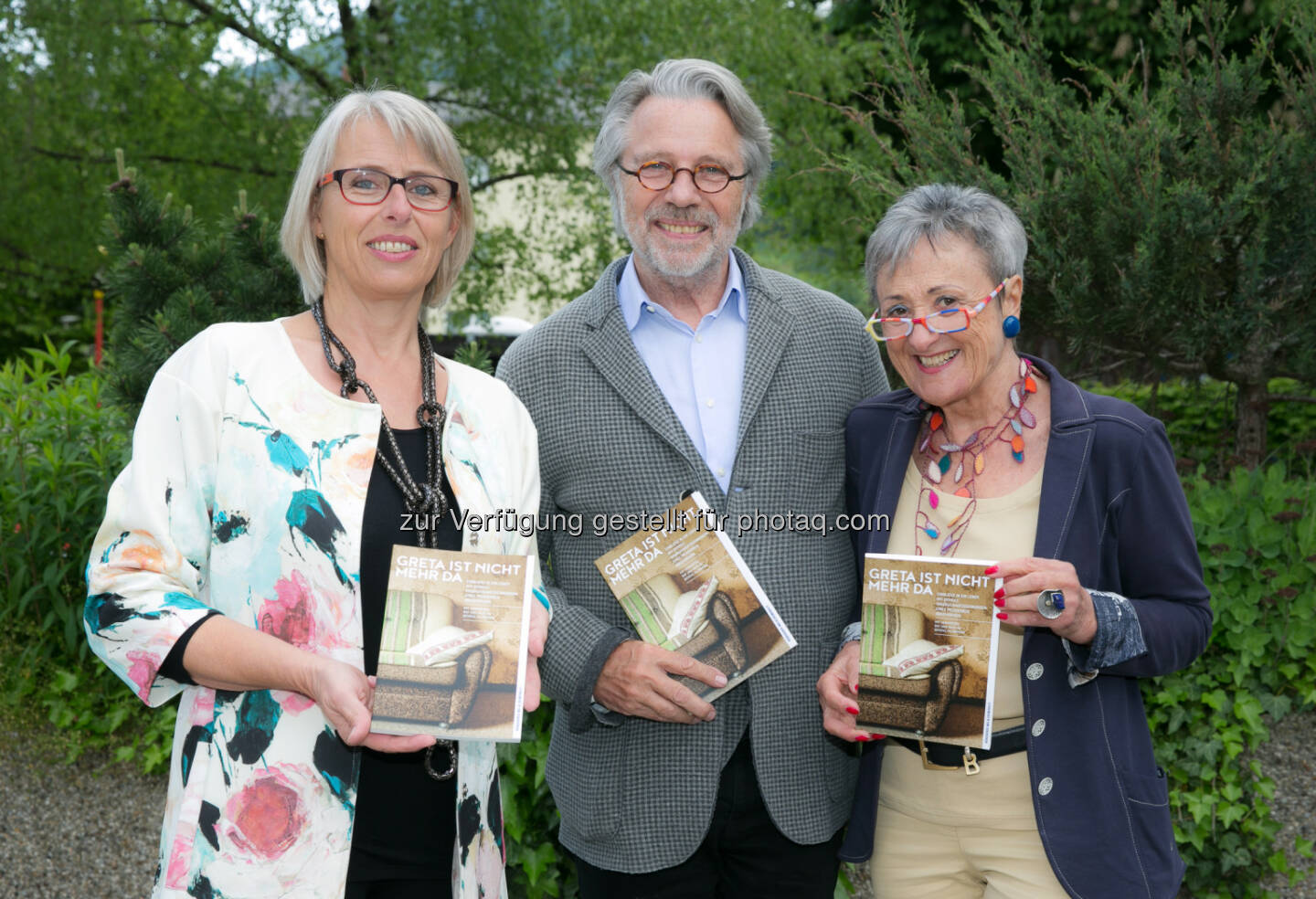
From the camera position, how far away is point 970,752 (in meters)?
2.45

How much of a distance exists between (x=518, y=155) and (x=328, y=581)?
30.7 feet

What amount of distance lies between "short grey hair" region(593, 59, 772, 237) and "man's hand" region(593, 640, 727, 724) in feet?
3.91

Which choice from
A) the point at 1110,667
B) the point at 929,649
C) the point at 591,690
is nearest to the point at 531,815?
the point at 591,690

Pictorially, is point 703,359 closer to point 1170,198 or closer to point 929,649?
point 929,649

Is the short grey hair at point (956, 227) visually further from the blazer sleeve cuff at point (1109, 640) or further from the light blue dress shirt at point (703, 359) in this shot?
the blazer sleeve cuff at point (1109, 640)

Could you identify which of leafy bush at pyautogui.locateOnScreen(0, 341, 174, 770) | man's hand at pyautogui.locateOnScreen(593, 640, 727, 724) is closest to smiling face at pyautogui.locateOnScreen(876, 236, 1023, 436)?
man's hand at pyautogui.locateOnScreen(593, 640, 727, 724)

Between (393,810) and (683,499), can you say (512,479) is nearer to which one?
(683,499)

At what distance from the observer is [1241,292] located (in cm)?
480

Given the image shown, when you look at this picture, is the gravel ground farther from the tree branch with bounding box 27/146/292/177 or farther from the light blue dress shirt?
the tree branch with bounding box 27/146/292/177

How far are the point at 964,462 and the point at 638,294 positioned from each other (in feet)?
3.29

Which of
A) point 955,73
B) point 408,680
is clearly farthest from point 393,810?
point 955,73

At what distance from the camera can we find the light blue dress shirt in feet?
9.50

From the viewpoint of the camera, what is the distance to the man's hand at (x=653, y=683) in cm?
256

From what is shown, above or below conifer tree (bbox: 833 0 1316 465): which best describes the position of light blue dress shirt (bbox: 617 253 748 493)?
below
